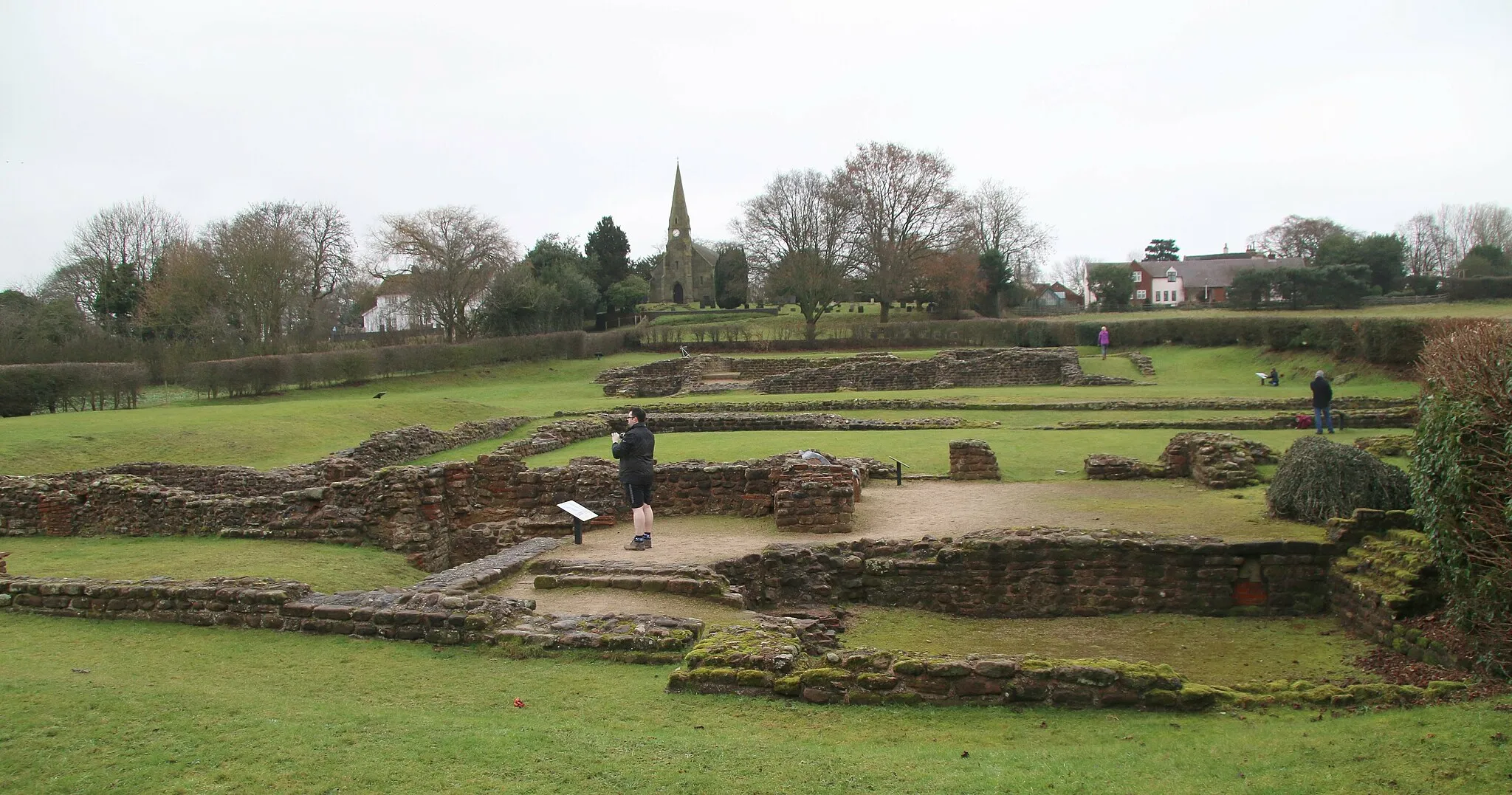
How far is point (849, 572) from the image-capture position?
1044cm

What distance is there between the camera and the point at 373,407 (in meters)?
28.8

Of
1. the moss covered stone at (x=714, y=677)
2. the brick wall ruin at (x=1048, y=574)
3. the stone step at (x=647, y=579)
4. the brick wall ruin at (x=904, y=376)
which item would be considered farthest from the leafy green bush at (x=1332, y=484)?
the brick wall ruin at (x=904, y=376)

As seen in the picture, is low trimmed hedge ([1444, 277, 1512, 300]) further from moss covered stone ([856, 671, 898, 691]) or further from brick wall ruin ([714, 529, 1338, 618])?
moss covered stone ([856, 671, 898, 691])

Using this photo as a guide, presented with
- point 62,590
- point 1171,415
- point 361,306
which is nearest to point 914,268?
point 1171,415

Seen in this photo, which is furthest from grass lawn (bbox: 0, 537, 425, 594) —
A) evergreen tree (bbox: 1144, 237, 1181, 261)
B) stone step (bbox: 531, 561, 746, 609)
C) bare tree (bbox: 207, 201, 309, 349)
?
evergreen tree (bbox: 1144, 237, 1181, 261)

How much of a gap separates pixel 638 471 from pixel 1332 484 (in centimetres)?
824

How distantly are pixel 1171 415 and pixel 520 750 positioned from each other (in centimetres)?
2245

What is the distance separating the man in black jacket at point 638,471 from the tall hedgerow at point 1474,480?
779 cm

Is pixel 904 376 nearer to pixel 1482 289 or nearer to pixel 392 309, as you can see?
pixel 1482 289

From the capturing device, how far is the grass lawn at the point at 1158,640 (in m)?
8.07

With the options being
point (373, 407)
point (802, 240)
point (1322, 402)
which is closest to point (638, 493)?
point (1322, 402)

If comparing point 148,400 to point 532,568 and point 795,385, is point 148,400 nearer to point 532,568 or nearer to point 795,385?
point 795,385

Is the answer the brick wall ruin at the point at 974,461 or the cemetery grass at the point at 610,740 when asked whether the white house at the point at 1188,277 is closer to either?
the brick wall ruin at the point at 974,461

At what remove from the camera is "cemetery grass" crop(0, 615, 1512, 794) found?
494 centimetres
